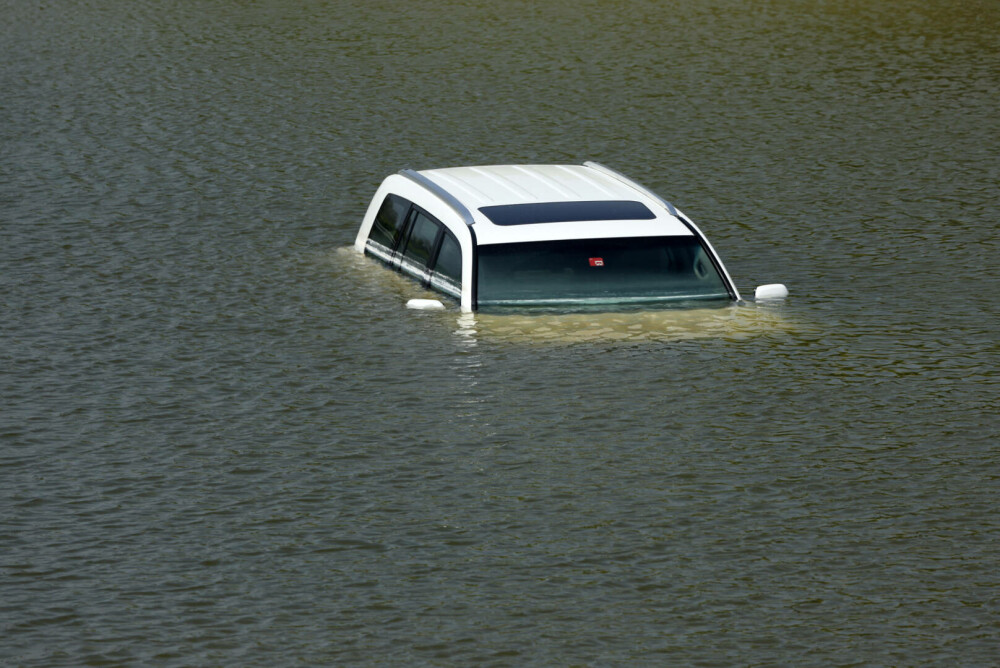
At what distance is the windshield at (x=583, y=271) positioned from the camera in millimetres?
15328

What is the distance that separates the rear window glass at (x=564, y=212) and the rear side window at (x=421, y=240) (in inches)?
28.6

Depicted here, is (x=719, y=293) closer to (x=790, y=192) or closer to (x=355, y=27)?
(x=790, y=192)

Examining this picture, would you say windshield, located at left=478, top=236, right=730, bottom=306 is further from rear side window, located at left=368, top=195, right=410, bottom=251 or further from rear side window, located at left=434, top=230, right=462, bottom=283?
rear side window, located at left=368, top=195, right=410, bottom=251

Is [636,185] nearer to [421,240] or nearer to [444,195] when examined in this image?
[444,195]

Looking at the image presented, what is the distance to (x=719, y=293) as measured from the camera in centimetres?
1578

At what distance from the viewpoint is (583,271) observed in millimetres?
15398

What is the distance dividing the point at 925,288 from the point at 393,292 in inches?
188

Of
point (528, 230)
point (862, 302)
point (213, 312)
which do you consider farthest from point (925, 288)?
point (213, 312)

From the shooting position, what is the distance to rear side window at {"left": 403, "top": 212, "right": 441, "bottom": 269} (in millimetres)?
16234

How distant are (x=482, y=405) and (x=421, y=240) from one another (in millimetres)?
3184

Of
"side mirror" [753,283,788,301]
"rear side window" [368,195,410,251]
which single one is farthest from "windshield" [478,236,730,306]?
"rear side window" [368,195,410,251]

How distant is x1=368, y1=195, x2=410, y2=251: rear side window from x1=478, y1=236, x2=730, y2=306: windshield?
1.74 m

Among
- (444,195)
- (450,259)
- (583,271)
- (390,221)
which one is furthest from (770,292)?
(390,221)

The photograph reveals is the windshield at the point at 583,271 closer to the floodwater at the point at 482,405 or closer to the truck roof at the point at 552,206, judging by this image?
the truck roof at the point at 552,206
